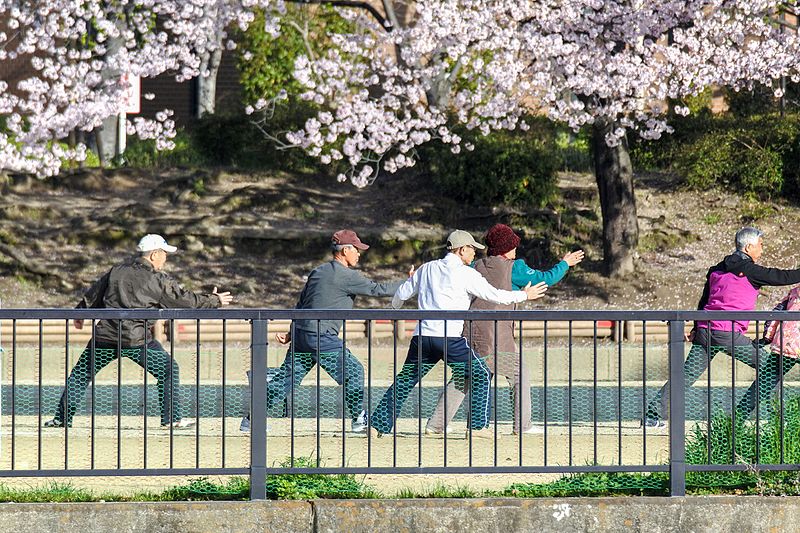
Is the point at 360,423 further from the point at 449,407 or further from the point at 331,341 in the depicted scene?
the point at 449,407

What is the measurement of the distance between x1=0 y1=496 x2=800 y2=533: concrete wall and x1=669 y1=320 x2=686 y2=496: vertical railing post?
0.21m

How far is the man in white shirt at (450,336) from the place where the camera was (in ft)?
27.5

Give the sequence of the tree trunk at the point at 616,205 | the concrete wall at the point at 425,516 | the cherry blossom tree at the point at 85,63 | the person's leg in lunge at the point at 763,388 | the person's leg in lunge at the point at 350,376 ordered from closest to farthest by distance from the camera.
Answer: the concrete wall at the point at 425,516
the person's leg in lunge at the point at 763,388
the person's leg in lunge at the point at 350,376
the tree trunk at the point at 616,205
the cherry blossom tree at the point at 85,63

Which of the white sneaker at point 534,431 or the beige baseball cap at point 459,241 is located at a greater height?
the beige baseball cap at point 459,241

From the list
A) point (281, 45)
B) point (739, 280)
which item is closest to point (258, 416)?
point (739, 280)

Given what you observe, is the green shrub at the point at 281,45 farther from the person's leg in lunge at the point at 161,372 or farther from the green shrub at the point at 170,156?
the person's leg in lunge at the point at 161,372

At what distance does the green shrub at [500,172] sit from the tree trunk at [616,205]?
5.27ft

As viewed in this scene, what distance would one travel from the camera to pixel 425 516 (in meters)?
7.10

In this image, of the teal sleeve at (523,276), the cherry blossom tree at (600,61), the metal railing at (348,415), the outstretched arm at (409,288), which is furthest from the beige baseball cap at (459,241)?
the cherry blossom tree at (600,61)

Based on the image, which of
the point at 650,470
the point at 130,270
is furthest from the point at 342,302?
the point at 650,470

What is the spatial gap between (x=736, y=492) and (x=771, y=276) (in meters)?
3.01

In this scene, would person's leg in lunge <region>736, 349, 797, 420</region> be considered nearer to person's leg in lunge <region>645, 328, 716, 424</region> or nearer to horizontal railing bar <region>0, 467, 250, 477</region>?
person's leg in lunge <region>645, 328, 716, 424</region>

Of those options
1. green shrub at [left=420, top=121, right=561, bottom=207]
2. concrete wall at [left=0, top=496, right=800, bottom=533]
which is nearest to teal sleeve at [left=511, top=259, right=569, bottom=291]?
concrete wall at [left=0, top=496, right=800, bottom=533]

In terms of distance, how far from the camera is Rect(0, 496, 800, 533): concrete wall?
22.9 feet
